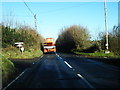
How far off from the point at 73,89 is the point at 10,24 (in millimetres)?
40801

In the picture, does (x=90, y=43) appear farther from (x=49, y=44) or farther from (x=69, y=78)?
(x=69, y=78)

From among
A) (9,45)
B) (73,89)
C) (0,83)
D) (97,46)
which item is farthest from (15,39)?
(73,89)

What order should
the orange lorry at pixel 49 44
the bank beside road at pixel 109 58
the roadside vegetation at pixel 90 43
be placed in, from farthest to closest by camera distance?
1. the orange lorry at pixel 49 44
2. the roadside vegetation at pixel 90 43
3. the bank beside road at pixel 109 58

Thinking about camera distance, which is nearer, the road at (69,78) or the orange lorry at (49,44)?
the road at (69,78)

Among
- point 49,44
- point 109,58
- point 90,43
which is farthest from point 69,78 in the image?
point 49,44

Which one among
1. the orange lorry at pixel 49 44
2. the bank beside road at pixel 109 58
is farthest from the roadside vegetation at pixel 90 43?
the orange lorry at pixel 49 44

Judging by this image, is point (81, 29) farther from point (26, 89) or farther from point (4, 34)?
point (26, 89)

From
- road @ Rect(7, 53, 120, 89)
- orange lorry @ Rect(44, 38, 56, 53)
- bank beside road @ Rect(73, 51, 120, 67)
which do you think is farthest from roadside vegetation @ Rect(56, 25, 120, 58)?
road @ Rect(7, 53, 120, 89)

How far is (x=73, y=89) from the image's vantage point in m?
9.34

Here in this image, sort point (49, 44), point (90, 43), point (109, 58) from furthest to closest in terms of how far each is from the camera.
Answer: point (49, 44)
point (90, 43)
point (109, 58)

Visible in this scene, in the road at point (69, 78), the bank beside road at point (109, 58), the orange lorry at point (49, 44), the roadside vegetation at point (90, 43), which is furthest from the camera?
the orange lorry at point (49, 44)

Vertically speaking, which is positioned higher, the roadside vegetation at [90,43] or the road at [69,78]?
Answer: the roadside vegetation at [90,43]

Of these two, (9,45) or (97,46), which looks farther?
(97,46)

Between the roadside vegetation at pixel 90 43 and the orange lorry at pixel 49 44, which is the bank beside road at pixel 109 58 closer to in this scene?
the roadside vegetation at pixel 90 43
